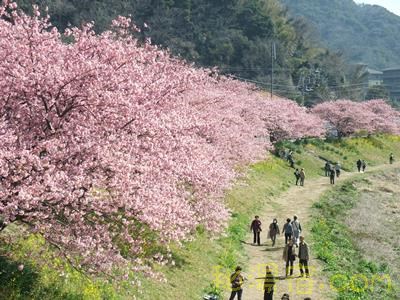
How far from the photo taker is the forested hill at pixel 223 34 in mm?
85375

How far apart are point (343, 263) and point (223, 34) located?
7869 cm

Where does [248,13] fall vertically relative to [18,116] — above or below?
above

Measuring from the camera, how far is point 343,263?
70.3 feet

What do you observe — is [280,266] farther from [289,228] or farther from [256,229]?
[256,229]

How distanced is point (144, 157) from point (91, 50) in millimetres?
3345

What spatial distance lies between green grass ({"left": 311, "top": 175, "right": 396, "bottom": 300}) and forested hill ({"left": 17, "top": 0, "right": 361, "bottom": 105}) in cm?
5995

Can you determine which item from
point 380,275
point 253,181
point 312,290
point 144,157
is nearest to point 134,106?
point 144,157

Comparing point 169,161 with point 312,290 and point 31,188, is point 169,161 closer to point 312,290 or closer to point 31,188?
point 31,188

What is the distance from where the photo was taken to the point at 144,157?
10.6 m

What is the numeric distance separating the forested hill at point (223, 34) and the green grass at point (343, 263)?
197 feet

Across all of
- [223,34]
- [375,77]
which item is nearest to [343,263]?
[223,34]

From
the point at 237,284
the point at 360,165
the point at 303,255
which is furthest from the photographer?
the point at 360,165

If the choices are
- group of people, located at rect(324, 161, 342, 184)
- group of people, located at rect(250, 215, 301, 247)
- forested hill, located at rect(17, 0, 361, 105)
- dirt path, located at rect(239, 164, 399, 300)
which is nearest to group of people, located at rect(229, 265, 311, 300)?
dirt path, located at rect(239, 164, 399, 300)

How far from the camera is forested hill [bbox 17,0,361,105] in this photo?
280ft
